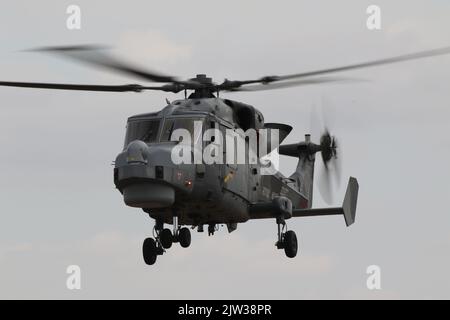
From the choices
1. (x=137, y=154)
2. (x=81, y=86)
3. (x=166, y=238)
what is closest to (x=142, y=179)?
(x=137, y=154)

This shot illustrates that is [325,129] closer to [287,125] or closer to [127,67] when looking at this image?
[287,125]

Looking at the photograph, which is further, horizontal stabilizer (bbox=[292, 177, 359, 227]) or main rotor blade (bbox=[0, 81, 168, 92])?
horizontal stabilizer (bbox=[292, 177, 359, 227])

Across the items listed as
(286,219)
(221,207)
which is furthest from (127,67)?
(286,219)

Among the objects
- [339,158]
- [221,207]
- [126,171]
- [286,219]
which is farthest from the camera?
[339,158]

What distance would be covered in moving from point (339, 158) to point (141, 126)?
1005cm

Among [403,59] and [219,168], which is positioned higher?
[403,59]

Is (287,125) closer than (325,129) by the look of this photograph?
Yes

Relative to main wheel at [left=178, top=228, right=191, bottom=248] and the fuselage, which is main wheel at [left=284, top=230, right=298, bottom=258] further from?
main wheel at [left=178, top=228, right=191, bottom=248]

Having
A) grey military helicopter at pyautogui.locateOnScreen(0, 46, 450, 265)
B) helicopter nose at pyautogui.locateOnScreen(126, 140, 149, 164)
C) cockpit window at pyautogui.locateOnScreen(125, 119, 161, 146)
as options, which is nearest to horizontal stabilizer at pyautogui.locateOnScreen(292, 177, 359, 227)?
grey military helicopter at pyautogui.locateOnScreen(0, 46, 450, 265)

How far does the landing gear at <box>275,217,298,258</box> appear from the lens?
3684 centimetres

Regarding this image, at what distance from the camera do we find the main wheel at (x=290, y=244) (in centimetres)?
3684

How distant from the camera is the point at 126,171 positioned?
107 ft

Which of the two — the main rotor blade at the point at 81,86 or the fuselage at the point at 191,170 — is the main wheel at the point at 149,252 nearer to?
the fuselage at the point at 191,170

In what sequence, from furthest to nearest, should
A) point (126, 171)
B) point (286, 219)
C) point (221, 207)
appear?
1. point (286, 219)
2. point (221, 207)
3. point (126, 171)
